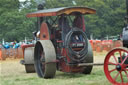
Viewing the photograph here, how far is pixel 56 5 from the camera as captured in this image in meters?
38.5

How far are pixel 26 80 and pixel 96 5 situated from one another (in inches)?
1110

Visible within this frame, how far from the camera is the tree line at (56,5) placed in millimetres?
27766

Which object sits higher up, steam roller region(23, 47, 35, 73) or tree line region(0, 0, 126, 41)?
tree line region(0, 0, 126, 41)

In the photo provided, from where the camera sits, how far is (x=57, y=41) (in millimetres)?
9055

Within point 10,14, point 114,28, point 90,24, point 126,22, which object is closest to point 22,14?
point 10,14

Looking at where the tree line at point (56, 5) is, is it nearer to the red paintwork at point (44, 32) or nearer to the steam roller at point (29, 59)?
the steam roller at point (29, 59)

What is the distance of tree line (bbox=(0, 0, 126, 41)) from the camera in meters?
27.8

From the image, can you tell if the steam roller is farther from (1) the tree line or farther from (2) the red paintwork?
(1) the tree line

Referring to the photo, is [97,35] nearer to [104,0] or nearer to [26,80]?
[104,0]

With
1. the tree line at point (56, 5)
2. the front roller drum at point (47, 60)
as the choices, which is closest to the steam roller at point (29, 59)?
the front roller drum at point (47, 60)

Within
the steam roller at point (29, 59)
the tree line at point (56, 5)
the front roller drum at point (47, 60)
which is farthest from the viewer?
the tree line at point (56, 5)

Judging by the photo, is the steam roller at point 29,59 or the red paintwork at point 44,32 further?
the steam roller at point 29,59

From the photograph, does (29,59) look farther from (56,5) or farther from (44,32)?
(56,5)

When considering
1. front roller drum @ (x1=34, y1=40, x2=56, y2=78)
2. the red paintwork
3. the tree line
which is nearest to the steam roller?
the red paintwork
